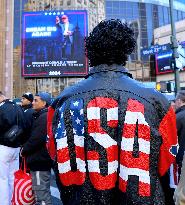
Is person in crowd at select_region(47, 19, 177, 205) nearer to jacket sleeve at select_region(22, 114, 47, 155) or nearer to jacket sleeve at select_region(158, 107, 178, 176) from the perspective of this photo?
jacket sleeve at select_region(158, 107, 178, 176)

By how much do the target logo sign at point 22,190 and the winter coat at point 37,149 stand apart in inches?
11.3

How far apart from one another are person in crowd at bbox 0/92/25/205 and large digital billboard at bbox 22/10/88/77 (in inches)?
932

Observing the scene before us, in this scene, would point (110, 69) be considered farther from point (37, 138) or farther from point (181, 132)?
point (37, 138)

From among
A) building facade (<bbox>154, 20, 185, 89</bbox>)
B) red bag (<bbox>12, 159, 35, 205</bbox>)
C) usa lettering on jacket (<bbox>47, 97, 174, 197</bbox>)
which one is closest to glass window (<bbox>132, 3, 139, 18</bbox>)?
building facade (<bbox>154, 20, 185, 89</bbox>)

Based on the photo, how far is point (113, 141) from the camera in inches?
86.4

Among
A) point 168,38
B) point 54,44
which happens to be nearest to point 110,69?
point 54,44

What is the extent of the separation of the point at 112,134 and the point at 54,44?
28.5 metres

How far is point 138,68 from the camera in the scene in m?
63.0

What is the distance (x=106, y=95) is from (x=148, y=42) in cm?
6903

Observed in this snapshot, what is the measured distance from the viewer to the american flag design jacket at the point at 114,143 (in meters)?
2.15

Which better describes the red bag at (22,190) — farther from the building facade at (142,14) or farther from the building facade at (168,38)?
the building facade at (142,14)

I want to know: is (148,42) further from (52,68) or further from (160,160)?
(160,160)

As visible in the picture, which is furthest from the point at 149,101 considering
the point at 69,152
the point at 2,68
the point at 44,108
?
the point at 2,68

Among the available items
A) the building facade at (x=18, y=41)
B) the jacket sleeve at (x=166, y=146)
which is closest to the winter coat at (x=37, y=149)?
the jacket sleeve at (x=166, y=146)
